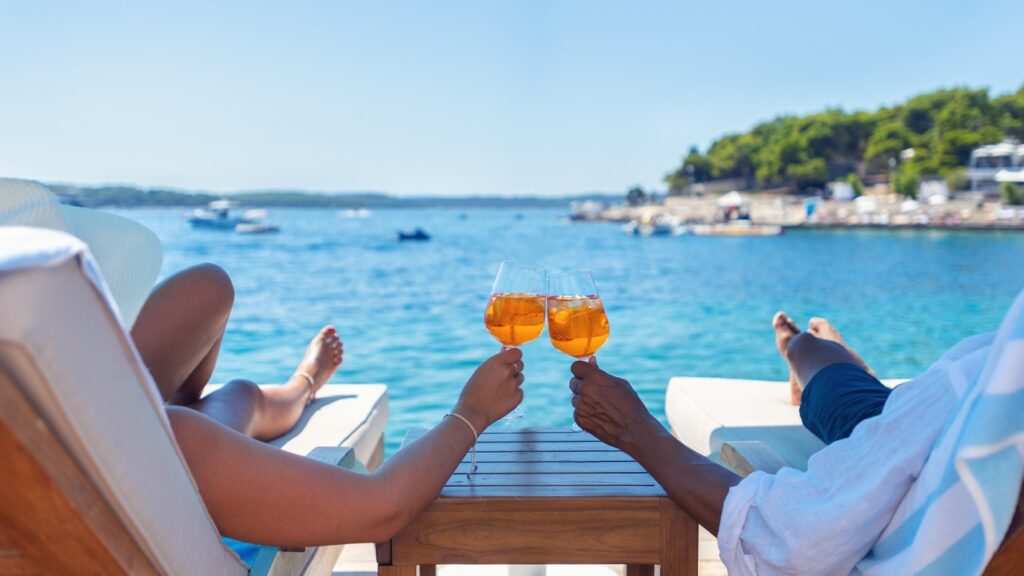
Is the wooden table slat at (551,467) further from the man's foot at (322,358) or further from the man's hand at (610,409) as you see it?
the man's foot at (322,358)

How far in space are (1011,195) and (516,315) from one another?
47957mm

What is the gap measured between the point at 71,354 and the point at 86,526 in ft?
0.65

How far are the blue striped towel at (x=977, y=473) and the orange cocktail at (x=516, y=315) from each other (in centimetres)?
Result: 67

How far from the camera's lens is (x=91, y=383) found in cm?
72

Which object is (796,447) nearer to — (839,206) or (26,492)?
(26,492)

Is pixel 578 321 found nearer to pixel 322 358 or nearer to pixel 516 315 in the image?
pixel 516 315

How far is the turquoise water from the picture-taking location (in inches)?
298

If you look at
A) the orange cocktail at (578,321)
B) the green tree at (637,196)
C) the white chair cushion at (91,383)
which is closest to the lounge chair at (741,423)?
the orange cocktail at (578,321)

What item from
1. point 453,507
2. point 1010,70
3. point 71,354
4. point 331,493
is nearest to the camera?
point 71,354

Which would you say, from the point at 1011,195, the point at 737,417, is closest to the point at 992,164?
the point at 1011,195

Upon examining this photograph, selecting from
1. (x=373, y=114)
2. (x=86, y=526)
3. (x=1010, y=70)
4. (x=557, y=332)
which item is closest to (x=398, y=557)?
(x=557, y=332)

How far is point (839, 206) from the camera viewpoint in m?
50.5

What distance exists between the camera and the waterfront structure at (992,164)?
47781mm

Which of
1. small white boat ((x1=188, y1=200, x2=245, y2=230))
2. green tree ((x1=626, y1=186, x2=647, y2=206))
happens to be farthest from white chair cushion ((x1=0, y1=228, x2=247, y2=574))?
green tree ((x1=626, y1=186, x2=647, y2=206))
